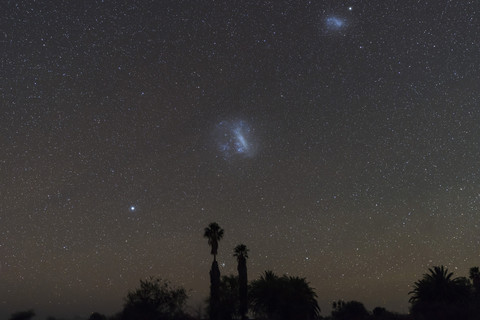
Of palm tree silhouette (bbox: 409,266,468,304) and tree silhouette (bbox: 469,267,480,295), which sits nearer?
palm tree silhouette (bbox: 409,266,468,304)

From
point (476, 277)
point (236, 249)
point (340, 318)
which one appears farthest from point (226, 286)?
point (476, 277)

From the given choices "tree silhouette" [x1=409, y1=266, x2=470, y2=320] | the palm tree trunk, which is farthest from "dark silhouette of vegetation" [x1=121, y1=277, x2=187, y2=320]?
"tree silhouette" [x1=409, y1=266, x2=470, y2=320]

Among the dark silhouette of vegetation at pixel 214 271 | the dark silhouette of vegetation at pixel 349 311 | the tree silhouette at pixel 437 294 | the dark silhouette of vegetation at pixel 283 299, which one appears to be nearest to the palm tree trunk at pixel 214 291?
the dark silhouette of vegetation at pixel 214 271

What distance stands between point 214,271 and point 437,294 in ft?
105

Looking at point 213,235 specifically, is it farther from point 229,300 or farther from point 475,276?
point 475,276

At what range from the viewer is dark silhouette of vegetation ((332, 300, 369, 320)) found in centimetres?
9905

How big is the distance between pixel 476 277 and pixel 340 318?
96.7 feet

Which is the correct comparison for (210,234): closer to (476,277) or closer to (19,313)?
(19,313)

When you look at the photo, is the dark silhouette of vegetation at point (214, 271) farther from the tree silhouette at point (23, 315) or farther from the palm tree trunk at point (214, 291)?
the tree silhouette at point (23, 315)

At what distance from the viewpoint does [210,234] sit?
6425cm

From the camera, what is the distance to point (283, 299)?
61688 millimetres

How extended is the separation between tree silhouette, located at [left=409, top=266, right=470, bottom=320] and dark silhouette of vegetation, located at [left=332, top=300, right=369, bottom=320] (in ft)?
110

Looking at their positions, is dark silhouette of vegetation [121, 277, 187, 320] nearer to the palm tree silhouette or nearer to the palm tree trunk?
the palm tree trunk

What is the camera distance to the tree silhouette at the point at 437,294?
195 ft
